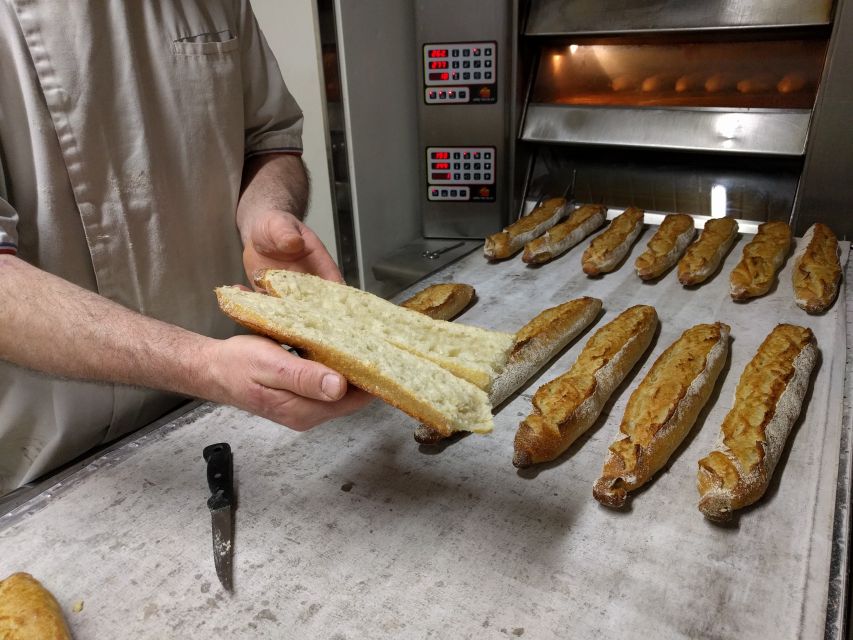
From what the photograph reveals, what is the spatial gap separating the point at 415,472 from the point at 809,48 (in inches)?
99.3

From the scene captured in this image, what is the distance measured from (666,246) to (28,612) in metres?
2.40

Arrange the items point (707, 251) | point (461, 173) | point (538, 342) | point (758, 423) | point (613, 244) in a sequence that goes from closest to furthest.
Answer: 1. point (758, 423)
2. point (538, 342)
3. point (707, 251)
4. point (613, 244)
5. point (461, 173)

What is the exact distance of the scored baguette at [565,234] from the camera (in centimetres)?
268

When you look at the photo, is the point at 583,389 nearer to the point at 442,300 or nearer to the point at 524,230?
the point at 442,300

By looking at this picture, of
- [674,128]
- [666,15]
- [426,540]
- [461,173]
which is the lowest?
[426,540]

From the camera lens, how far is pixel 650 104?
2.92 m

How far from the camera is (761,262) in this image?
2.40 meters

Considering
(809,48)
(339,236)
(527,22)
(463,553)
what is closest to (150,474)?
(463,553)

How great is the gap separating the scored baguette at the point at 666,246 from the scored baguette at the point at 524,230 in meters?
0.47

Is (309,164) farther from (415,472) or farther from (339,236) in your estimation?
(415,472)

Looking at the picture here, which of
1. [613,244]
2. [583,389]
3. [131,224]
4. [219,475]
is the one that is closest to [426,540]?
[219,475]

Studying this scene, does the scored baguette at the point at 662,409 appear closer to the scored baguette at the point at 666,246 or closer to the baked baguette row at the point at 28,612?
the scored baguette at the point at 666,246

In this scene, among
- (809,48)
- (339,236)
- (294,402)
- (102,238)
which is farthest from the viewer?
(339,236)

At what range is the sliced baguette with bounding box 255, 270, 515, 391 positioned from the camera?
143cm
